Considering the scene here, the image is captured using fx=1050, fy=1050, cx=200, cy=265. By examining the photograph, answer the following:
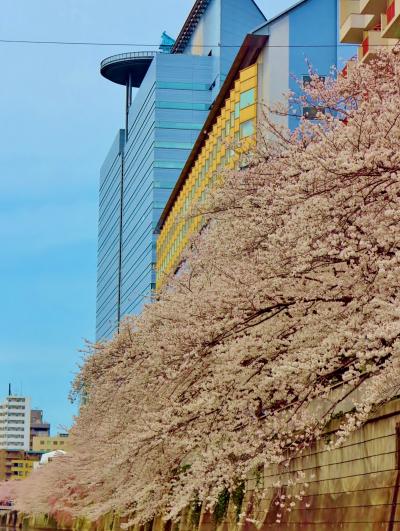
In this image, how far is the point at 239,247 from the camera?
A: 21.1 meters

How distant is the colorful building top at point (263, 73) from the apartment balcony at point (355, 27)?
18.5 metres

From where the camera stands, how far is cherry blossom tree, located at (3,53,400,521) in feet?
53.0

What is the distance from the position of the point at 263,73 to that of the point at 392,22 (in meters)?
33.5

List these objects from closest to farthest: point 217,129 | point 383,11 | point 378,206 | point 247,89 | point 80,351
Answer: point 378,206
point 383,11
point 80,351
point 247,89
point 217,129

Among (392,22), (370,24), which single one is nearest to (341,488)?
(392,22)

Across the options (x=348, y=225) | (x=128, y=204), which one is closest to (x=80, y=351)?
(x=348, y=225)

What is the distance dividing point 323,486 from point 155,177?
119 m

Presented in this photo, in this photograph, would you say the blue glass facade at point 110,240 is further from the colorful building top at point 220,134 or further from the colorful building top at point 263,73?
the colorful building top at point 263,73

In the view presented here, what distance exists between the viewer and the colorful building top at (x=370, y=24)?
37.0 meters

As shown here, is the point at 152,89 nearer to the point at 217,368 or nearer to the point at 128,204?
the point at 128,204

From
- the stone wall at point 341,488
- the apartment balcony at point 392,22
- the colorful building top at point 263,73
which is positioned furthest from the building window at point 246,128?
the stone wall at point 341,488

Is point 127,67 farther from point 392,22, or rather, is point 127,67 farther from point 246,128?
point 392,22

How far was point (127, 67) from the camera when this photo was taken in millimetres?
172750

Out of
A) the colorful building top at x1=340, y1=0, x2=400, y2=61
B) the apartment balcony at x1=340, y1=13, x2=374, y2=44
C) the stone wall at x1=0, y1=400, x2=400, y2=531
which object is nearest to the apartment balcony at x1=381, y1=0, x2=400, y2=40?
the colorful building top at x1=340, y1=0, x2=400, y2=61
